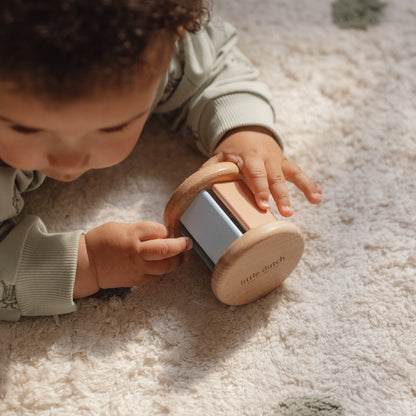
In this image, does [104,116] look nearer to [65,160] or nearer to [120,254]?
[65,160]

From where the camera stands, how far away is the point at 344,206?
76cm

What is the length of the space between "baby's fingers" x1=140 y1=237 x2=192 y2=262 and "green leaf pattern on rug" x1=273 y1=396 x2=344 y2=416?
0.68 ft

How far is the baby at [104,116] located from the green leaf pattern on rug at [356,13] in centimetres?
23

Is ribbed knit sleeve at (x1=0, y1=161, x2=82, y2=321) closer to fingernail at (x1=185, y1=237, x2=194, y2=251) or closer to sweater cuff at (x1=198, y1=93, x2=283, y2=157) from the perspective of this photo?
fingernail at (x1=185, y1=237, x2=194, y2=251)

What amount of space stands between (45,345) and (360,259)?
40 cm

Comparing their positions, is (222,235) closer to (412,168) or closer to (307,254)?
(307,254)

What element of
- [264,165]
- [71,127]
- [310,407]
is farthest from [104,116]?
[310,407]

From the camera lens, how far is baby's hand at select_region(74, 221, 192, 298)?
2.10 ft

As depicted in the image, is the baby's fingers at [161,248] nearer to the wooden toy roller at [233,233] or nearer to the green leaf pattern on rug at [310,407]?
the wooden toy roller at [233,233]

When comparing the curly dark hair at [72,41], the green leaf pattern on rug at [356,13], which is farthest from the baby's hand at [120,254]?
the green leaf pattern on rug at [356,13]

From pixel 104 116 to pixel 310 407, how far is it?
37cm

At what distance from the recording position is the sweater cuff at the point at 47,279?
63cm

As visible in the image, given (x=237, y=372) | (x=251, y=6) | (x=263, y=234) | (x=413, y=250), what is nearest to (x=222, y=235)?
(x=263, y=234)

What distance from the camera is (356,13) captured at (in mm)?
958
